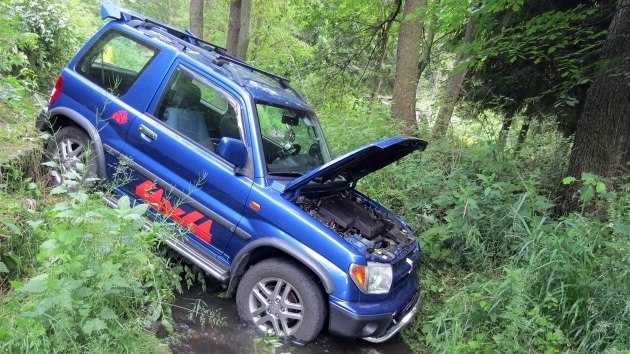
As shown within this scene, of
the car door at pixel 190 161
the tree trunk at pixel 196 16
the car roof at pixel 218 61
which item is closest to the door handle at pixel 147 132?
the car door at pixel 190 161

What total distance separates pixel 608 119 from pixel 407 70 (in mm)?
4036

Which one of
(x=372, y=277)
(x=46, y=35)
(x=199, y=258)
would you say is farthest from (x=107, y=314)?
(x=46, y=35)

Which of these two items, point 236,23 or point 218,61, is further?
point 236,23

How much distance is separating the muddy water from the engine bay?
2.92 ft

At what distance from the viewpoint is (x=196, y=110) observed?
434cm

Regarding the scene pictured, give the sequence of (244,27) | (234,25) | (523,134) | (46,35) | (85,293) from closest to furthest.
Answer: (85,293) < (523,134) < (46,35) < (234,25) < (244,27)

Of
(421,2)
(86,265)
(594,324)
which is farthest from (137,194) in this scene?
(421,2)

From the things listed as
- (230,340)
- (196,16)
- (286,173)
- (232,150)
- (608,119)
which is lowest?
(230,340)

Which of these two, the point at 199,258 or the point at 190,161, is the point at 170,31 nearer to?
the point at 190,161

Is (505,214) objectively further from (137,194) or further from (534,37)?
(137,194)

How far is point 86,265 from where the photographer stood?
8.59ft

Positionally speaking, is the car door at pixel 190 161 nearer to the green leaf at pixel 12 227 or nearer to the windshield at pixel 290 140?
the windshield at pixel 290 140

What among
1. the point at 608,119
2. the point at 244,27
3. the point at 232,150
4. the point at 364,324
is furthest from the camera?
the point at 244,27

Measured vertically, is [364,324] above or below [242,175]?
below
